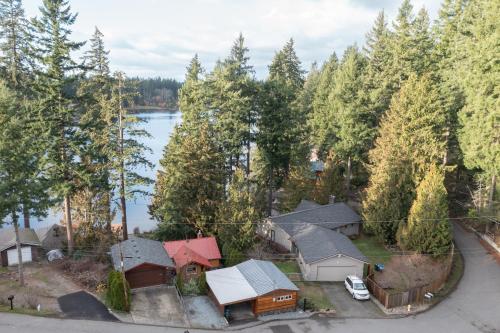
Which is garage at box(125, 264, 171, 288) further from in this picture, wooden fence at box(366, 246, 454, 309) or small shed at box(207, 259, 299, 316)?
wooden fence at box(366, 246, 454, 309)

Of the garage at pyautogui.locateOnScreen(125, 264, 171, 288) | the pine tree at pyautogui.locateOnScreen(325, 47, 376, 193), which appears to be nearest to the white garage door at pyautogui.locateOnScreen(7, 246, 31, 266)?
the garage at pyautogui.locateOnScreen(125, 264, 171, 288)

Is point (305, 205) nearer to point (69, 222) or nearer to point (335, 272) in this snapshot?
point (335, 272)

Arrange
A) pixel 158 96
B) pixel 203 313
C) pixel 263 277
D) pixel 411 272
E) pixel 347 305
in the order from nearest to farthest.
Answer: pixel 203 313 < pixel 347 305 < pixel 263 277 < pixel 411 272 < pixel 158 96

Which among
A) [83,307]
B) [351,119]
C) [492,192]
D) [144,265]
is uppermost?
[351,119]

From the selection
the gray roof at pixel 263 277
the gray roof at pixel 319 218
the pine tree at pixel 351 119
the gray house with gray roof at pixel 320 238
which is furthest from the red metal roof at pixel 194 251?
the pine tree at pixel 351 119

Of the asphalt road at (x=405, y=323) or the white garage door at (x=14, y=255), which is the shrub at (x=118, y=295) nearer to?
the asphalt road at (x=405, y=323)

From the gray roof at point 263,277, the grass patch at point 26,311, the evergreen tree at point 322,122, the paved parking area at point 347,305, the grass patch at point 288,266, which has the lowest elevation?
the paved parking area at point 347,305

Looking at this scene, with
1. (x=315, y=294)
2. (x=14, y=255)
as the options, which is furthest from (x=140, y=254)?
(x=315, y=294)
